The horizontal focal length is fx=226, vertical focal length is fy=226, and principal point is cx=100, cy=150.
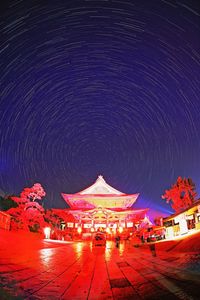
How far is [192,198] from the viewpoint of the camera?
132 ft

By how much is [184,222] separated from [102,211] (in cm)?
2597

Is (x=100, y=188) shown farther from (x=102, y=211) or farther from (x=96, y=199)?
(x=102, y=211)

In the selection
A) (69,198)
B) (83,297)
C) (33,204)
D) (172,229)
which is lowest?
(83,297)

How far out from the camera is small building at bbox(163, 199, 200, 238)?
22297 mm

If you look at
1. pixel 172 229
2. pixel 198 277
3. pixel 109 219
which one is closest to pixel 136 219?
pixel 109 219

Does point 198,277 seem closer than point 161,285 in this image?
No

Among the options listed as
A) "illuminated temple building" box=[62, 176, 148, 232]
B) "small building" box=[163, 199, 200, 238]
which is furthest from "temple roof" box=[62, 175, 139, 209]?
"small building" box=[163, 199, 200, 238]

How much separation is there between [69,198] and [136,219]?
16890mm

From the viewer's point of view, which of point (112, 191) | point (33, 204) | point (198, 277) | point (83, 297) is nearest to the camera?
point (83, 297)

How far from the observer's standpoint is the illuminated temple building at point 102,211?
49.5 meters

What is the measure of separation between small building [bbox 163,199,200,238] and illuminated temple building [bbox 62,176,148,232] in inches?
748

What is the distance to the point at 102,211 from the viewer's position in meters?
49.6

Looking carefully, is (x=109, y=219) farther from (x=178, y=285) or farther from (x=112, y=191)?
(x=178, y=285)

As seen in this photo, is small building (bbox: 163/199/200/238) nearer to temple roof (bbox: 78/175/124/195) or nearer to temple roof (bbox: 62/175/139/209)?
temple roof (bbox: 62/175/139/209)
